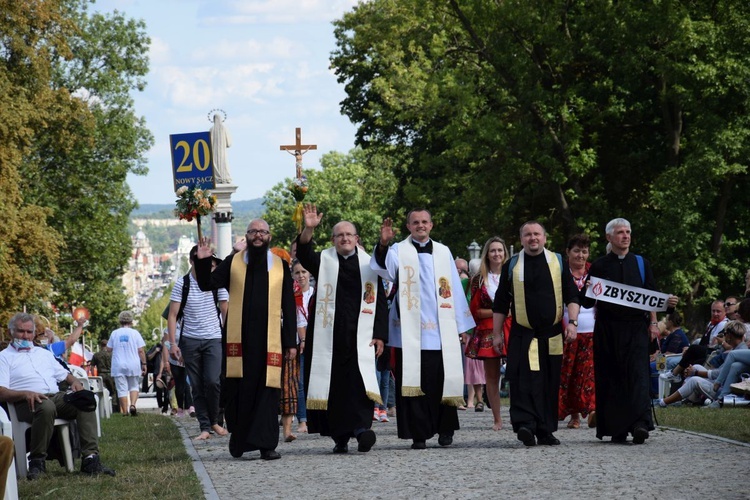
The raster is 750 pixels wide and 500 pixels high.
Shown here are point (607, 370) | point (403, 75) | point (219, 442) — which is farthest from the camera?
point (403, 75)

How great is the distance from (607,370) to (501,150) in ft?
82.0

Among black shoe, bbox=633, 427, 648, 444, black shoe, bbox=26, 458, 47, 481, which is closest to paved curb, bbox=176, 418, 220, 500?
black shoe, bbox=26, 458, 47, 481

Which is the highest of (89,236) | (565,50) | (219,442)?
(565,50)

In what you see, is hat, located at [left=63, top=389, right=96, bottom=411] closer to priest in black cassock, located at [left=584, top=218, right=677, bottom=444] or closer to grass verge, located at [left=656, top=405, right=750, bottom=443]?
priest in black cassock, located at [left=584, top=218, right=677, bottom=444]

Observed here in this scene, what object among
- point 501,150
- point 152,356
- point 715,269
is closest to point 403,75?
point 501,150

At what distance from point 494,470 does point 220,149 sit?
2339 centimetres

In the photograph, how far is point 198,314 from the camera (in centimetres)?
1506

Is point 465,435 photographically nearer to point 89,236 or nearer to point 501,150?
point 501,150

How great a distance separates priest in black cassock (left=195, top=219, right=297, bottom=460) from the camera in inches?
492

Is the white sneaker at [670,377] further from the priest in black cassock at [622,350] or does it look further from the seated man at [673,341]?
the priest in black cassock at [622,350]

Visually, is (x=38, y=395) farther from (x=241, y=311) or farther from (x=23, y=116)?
(x=23, y=116)

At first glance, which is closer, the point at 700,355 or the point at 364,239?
the point at 700,355

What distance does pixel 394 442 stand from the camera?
44.2 feet

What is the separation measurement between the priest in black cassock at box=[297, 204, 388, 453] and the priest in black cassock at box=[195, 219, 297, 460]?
0.28 metres
